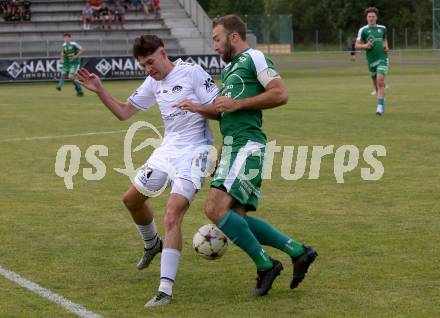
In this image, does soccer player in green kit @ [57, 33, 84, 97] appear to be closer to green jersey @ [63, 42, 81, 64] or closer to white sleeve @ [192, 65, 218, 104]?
green jersey @ [63, 42, 81, 64]

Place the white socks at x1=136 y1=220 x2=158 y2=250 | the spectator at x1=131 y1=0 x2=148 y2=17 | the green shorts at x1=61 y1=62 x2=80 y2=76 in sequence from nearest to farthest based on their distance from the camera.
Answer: the white socks at x1=136 y1=220 x2=158 y2=250
the green shorts at x1=61 y1=62 x2=80 y2=76
the spectator at x1=131 y1=0 x2=148 y2=17

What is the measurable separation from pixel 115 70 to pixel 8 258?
32832 millimetres

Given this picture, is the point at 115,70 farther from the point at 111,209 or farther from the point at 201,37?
the point at 111,209

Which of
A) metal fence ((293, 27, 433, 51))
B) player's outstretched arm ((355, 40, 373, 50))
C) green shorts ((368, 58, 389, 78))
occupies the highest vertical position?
player's outstretched arm ((355, 40, 373, 50))

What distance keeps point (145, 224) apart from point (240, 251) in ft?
3.31

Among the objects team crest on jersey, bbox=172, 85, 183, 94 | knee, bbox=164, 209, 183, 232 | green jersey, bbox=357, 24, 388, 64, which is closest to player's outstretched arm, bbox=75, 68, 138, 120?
team crest on jersey, bbox=172, 85, 183, 94

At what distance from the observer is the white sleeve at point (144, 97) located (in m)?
7.64

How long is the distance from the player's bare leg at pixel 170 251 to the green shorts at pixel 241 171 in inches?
11.8

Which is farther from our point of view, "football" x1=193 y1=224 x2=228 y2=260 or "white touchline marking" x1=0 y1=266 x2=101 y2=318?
"football" x1=193 y1=224 x2=228 y2=260

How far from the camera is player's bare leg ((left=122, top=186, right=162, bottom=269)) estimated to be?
754 cm

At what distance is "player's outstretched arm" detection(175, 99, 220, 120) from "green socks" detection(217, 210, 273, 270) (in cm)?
69

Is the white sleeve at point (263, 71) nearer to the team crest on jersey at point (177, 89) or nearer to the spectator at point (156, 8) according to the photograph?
the team crest on jersey at point (177, 89)

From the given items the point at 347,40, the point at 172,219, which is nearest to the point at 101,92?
the point at 172,219

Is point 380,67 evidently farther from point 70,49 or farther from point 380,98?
point 70,49
